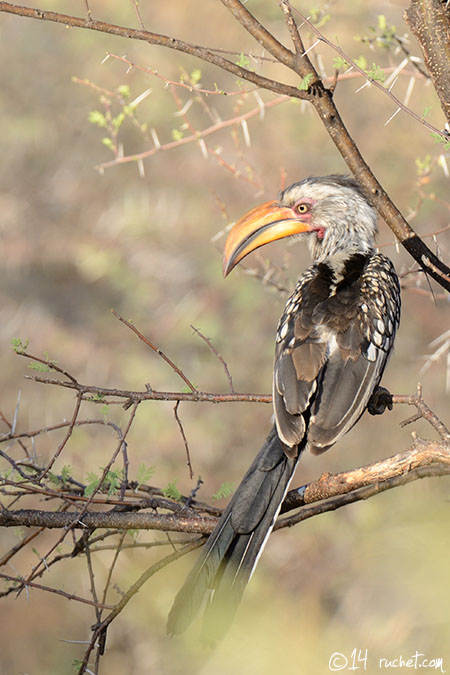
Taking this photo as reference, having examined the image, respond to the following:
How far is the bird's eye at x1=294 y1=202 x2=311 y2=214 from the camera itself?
3856 mm

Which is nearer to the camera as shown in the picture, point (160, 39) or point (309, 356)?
point (160, 39)

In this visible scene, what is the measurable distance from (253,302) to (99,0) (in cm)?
418

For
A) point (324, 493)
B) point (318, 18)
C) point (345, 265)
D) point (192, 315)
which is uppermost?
point (192, 315)

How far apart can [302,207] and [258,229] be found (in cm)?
33

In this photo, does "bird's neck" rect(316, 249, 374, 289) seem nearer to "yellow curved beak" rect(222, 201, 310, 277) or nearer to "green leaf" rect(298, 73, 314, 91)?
"yellow curved beak" rect(222, 201, 310, 277)

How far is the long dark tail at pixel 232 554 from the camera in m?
2.29

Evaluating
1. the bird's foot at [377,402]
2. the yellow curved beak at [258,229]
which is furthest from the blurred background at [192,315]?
the bird's foot at [377,402]

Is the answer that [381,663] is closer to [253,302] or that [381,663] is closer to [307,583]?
[307,583]

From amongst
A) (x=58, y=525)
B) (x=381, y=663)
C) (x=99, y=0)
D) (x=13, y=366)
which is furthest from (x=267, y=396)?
(x=99, y=0)

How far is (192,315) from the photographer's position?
7.05 metres

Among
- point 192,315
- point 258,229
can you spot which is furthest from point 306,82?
point 192,315

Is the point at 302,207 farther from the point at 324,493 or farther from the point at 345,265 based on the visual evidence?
the point at 324,493

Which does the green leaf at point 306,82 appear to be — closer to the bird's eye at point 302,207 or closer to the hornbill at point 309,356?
the hornbill at point 309,356

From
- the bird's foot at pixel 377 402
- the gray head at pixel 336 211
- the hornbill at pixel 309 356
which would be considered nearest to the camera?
the hornbill at pixel 309 356
